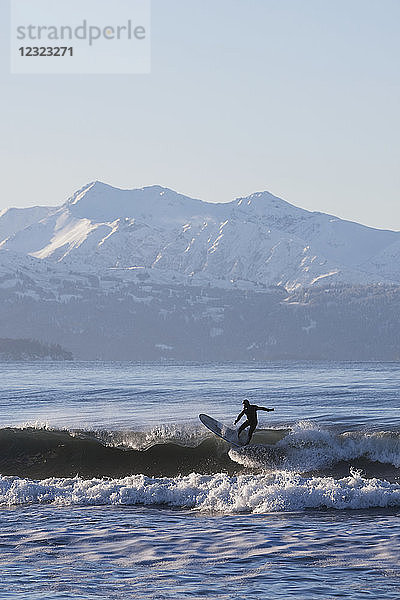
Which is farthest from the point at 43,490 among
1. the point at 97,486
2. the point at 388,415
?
the point at 388,415

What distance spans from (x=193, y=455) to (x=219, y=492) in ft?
36.6

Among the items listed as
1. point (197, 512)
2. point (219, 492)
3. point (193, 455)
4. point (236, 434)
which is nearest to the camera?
point (197, 512)

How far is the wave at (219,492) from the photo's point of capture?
107 ft

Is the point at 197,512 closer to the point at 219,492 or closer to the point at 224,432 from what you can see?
the point at 219,492

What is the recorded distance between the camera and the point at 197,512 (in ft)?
107

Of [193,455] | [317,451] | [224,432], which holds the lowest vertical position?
[193,455]

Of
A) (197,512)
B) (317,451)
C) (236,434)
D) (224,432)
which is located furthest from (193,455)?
(197,512)

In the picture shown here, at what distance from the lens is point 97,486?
36344 mm

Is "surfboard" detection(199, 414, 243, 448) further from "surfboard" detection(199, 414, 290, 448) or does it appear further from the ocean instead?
the ocean

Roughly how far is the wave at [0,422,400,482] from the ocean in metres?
0.09

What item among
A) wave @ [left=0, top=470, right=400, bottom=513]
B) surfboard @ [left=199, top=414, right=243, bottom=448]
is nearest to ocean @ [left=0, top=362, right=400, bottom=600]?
wave @ [left=0, top=470, right=400, bottom=513]

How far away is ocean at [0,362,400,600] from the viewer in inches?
890

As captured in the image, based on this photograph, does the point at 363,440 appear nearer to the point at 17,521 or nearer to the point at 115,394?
the point at 17,521

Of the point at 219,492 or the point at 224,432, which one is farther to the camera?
the point at 224,432
